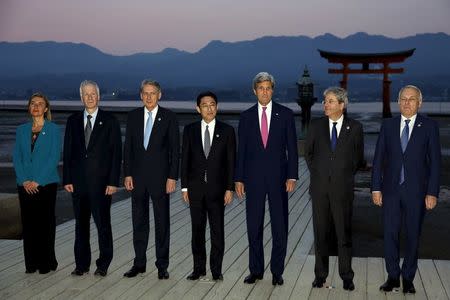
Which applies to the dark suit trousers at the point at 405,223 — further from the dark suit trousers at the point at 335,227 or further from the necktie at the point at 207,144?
the necktie at the point at 207,144

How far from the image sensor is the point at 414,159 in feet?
15.8

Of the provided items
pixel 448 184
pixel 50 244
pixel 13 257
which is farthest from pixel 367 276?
pixel 448 184

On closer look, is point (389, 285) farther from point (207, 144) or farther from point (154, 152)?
point (154, 152)

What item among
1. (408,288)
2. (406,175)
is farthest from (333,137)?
(408,288)

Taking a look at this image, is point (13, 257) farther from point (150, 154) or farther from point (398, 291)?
point (398, 291)

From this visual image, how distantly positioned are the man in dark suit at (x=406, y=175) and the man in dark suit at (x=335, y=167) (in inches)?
8.4

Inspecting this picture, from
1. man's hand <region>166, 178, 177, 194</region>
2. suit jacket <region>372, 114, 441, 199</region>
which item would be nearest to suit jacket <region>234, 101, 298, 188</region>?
man's hand <region>166, 178, 177, 194</region>

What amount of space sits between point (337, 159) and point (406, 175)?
545mm

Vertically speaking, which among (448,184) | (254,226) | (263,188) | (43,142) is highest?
(43,142)

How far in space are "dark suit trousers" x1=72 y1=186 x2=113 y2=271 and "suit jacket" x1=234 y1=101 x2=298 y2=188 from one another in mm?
1218

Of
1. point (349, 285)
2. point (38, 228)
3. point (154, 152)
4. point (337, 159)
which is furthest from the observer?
point (38, 228)

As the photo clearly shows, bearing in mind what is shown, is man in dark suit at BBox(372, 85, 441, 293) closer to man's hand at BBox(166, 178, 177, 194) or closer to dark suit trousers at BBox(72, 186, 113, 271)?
man's hand at BBox(166, 178, 177, 194)

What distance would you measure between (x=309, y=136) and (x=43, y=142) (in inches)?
92.0

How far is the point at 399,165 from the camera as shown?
4.84 m
